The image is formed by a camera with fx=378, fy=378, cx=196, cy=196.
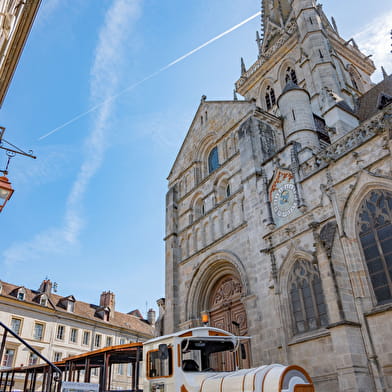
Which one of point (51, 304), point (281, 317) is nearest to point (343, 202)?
point (281, 317)

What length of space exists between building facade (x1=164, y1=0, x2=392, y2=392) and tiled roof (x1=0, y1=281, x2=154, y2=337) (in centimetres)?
1878

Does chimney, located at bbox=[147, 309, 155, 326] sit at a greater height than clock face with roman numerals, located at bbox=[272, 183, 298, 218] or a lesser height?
greater

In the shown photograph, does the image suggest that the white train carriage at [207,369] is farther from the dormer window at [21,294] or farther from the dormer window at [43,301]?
the dormer window at [43,301]

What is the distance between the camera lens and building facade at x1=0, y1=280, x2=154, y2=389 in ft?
96.3

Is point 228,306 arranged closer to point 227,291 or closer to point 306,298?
point 227,291

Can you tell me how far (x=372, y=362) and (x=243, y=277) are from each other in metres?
5.98

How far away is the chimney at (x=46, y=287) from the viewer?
116ft

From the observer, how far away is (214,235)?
693 inches

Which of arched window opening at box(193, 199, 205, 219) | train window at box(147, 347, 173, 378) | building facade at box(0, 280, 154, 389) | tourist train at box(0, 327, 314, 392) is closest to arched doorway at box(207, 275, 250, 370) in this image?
arched window opening at box(193, 199, 205, 219)

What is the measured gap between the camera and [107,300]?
39.6 meters

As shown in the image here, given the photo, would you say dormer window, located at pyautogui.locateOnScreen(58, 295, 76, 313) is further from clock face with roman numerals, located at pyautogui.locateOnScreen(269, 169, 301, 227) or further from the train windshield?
the train windshield

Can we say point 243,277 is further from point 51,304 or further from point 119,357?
point 51,304

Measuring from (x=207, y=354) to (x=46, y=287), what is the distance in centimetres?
3143

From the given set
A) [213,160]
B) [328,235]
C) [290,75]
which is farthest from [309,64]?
[328,235]
